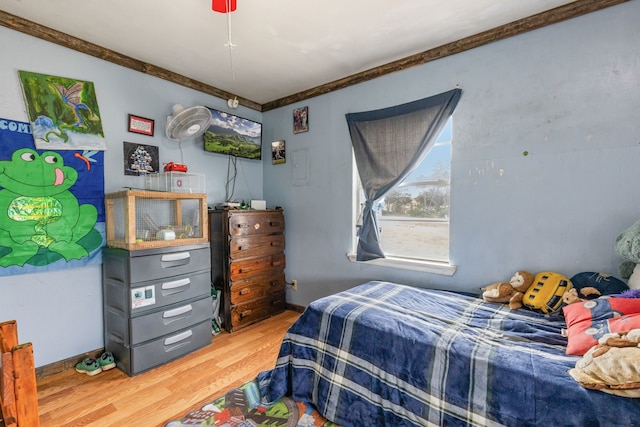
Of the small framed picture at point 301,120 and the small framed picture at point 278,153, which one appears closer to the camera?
the small framed picture at point 301,120

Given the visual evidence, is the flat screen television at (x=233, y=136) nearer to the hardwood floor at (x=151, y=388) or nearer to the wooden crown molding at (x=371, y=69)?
the wooden crown molding at (x=371, y=69)

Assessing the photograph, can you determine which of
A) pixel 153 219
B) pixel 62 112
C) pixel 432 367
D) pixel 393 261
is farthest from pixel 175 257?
pixel 432 367

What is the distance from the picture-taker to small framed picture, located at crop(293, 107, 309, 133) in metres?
3.27

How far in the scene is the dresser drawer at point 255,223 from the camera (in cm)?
289

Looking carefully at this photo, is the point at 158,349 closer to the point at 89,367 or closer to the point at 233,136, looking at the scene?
the point at 89,367

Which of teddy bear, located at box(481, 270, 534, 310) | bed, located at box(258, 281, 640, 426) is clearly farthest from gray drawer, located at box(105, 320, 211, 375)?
teddy bear, located at box(481, 270, 534, 310)

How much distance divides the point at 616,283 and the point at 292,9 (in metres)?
2.59

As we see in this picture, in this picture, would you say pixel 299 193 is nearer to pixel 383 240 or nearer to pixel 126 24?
pixel 383 240

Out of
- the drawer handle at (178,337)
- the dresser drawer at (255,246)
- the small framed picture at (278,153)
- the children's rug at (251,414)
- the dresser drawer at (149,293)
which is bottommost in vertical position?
the children's rug at (251,414)

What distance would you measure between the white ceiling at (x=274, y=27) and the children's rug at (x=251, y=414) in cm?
250

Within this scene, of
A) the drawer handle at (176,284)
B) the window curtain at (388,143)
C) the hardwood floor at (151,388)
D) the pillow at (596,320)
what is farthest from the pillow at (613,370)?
the drawer handle at (176,284)

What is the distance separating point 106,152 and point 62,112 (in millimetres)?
373

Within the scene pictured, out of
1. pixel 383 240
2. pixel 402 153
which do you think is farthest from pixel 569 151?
pixel 383 240

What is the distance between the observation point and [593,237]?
188 centimetres
